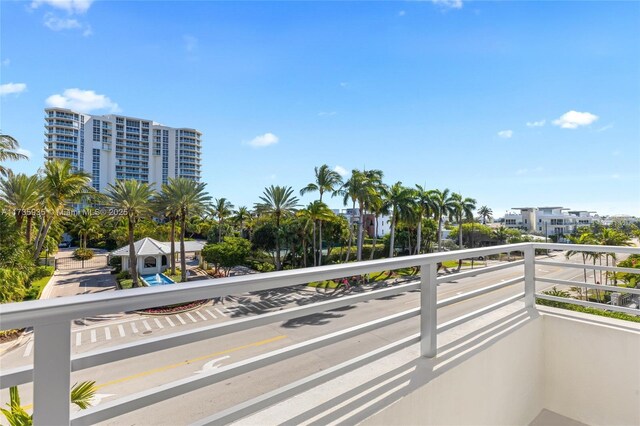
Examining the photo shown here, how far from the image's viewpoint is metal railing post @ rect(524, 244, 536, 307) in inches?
116

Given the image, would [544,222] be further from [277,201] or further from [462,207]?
[277,201]

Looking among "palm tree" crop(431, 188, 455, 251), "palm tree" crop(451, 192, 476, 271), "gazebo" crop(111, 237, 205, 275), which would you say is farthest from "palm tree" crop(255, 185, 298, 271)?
"palm tree" crop(451, 192, 476, 271)

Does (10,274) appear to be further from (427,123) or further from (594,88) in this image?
(427,123)

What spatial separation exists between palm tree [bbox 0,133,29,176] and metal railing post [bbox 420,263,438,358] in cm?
2173

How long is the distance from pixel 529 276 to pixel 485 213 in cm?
7949

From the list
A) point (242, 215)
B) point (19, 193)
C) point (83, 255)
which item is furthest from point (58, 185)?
point (242, 215)

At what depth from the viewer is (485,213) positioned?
7369 cm

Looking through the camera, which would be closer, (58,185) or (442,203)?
(58,185)

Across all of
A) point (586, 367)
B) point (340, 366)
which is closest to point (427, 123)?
point (586, 367)

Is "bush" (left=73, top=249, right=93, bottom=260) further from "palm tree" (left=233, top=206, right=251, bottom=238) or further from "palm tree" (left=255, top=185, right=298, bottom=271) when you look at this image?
"palm tree" (left=255, top=185, right=298, bottom=271)

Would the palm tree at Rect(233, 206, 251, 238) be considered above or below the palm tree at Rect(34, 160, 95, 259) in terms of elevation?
below

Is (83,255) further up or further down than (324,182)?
further down

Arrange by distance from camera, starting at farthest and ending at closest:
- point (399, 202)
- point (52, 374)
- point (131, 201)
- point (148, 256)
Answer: point (399, 202)
point (148, 256)
point (131, 201)
point (52, 374)

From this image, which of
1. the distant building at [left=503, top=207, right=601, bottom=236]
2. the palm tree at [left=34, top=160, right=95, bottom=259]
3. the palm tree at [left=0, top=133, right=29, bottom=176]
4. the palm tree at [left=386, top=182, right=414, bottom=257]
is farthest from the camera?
the distant building at [left=503, top=207, right=601, bottom=236]
